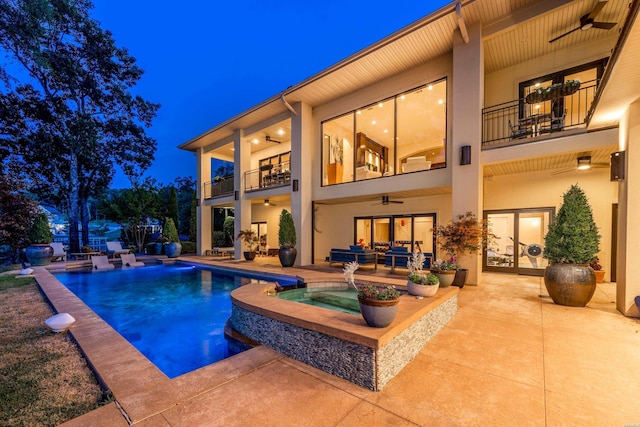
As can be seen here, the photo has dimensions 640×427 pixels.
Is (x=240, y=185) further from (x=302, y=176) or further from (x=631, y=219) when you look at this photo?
(x=631, y=219)

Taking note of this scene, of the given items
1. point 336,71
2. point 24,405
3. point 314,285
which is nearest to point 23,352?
point 24,405

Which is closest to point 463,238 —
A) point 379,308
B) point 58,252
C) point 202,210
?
point 379,308

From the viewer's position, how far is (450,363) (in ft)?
9.93

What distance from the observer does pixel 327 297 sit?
5.61 metres

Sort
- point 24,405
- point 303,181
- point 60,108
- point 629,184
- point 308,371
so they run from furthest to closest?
point 60,108 → point 303,181 → point 629,184 → point 308,371 → point 24,405

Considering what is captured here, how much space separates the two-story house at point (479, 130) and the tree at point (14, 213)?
7.69 metres

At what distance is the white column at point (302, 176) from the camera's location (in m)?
10.3

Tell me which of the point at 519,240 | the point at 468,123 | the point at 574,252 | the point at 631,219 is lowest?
the point at 519,240

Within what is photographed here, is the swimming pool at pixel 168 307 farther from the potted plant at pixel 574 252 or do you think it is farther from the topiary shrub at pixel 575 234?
the topiary shrub at pixel 575 234

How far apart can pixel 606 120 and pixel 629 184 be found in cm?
159

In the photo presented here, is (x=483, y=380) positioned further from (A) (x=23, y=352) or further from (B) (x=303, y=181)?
(B) (x=303, y=181)

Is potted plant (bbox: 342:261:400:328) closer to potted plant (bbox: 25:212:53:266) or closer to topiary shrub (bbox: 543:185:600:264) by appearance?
topiary shrub (bbox: 543:185:600:264)

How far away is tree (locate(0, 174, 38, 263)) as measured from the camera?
31.8 ft

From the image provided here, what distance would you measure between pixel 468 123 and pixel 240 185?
9608 millimetres
